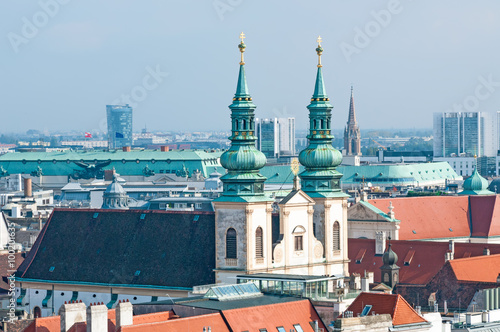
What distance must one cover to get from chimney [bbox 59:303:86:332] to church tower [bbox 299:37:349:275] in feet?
97.7

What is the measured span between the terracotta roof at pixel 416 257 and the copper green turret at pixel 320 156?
13.4 m

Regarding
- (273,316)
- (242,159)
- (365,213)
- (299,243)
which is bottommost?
(273,316)

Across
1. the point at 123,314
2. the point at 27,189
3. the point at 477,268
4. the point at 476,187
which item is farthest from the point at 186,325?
the point at 27,189

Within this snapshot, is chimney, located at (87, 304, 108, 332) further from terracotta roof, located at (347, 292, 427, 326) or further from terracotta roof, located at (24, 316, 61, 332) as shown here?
terracotta roof, located at (347, 292, 427, 326)

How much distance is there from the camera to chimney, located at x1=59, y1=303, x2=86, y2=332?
2453 inches

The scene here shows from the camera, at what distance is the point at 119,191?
15038 cm

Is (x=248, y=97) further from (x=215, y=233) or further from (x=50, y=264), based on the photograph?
(x=50, y=264)

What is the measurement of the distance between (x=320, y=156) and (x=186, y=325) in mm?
30588

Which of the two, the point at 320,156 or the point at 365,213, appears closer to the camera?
the point at 320,156

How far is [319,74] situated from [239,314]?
3039cm

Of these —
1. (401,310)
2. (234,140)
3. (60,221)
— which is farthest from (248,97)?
(401,310)

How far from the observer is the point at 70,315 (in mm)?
62500

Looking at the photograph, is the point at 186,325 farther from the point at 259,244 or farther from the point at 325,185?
the point at 325,185

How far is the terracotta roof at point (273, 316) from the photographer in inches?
2584
